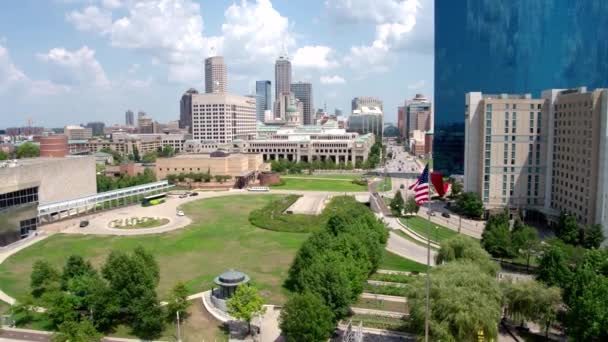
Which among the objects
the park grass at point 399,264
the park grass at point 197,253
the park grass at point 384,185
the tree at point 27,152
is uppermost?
the tree at point 27,152

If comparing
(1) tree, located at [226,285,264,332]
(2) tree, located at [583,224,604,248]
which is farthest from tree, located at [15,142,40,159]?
(2) tree, located at [583,224,604,248]

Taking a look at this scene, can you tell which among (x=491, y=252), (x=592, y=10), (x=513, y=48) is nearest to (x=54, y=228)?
(x=491, y=252)

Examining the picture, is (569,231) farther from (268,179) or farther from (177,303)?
(268,179)

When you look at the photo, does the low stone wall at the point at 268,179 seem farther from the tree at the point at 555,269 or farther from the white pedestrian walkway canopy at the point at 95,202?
the tree at the point at 555,269

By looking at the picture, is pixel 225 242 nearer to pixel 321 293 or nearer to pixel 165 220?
pixel 165 220

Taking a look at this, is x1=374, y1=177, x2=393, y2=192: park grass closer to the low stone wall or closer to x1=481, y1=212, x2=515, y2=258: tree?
the low stone wall

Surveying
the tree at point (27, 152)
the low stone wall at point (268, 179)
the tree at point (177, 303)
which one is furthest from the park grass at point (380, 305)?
the tree at point (27, 152)
